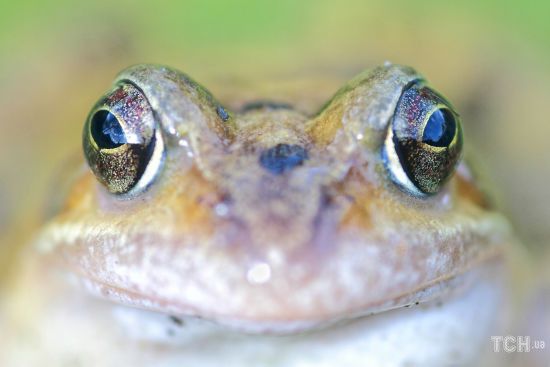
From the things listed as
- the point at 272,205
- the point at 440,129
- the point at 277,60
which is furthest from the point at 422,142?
the point at 277,60

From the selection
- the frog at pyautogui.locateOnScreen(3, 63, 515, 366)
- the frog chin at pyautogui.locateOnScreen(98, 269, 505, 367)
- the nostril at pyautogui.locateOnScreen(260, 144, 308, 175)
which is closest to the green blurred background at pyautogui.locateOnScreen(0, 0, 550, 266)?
the frog at pyautogui.locateOnScreen(3, 63, 515, 366)

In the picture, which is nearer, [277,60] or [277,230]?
[277,230]

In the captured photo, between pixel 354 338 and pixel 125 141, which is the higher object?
pixel 125 141

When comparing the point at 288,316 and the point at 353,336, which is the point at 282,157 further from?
the point at 353,336

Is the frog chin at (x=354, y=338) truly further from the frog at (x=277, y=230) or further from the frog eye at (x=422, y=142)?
the frog eye at (x=422, y=142)

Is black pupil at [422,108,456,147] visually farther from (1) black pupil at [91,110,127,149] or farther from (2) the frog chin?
(1) black pupil at [91,110,127,149]

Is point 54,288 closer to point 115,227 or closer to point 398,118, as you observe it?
point 115,227

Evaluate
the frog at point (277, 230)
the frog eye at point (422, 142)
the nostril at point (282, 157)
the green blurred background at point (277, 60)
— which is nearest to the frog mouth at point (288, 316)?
the frog at point (277, 230)

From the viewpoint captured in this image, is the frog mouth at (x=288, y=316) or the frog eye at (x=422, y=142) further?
the frog eye at (x=422, y=142)
